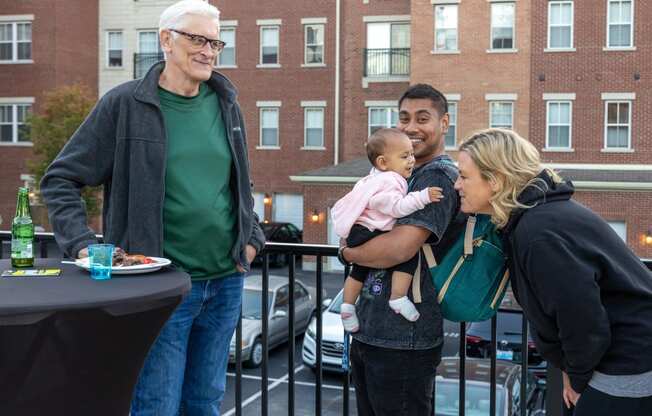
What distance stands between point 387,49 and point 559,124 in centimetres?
684

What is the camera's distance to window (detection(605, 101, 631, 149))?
79.0 ft

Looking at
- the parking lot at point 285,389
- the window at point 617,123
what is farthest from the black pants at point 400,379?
the window at point 617,123

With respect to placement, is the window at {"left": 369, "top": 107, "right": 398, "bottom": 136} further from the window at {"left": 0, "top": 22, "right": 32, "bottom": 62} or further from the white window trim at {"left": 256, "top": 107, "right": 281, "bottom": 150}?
the window at {"left": 0, "top": 22, "right": 32, "bottom": 62}

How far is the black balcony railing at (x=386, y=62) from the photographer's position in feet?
89.4

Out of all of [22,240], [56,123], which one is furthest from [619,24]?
[22,240]

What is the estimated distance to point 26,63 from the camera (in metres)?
30.0

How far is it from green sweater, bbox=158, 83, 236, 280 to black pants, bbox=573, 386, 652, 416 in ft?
4.44

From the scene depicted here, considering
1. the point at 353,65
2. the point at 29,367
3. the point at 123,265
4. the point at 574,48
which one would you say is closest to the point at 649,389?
the point at 123,265

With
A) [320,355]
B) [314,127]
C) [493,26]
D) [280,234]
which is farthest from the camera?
[314,127]

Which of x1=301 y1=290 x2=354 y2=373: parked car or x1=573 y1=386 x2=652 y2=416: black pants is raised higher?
x1=573 y1=386 x2=652 y2=416: black pants

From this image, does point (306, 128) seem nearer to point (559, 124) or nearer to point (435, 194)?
point (559, 124)

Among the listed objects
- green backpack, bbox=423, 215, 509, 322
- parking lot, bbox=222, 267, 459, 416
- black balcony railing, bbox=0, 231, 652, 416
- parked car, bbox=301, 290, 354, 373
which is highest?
green backpack, bbox=423, 215, 509, 322

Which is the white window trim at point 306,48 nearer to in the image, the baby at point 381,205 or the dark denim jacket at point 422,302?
the baby at point 381,205

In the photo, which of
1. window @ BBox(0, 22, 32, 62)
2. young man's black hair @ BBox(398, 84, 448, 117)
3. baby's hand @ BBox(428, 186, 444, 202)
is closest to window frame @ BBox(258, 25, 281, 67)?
window @ BBox(0, 22, 32, 62)
